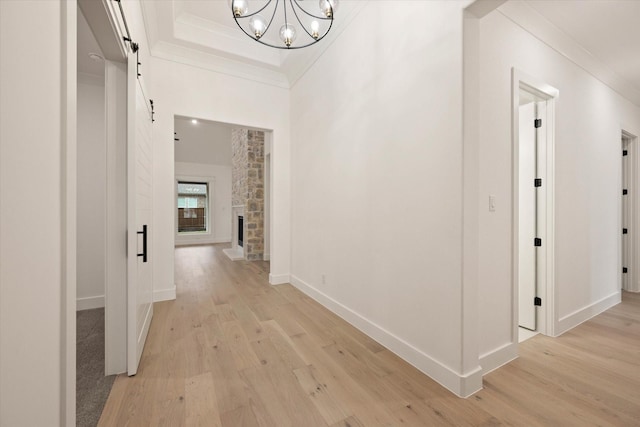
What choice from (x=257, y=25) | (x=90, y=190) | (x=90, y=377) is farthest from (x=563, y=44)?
(x=90, y=190)

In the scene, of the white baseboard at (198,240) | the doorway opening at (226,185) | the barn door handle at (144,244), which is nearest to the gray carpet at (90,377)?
the barn door handle at (144,244)

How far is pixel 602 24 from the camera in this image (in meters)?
2.49

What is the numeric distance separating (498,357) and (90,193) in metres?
4.42

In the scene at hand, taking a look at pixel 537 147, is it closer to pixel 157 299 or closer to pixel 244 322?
pixel 244 322

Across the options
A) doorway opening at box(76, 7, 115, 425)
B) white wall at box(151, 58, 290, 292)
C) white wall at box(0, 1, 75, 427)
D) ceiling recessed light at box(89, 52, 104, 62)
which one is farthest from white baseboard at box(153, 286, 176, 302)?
Answer: white wall at box(0, 1, 75, 427)

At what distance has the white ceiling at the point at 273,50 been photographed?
7.68 ft

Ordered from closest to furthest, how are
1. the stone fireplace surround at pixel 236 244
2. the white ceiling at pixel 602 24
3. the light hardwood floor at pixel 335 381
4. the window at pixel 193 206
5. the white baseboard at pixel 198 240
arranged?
the light hardwood floor at pixel 335 381 < the white ceiling at pixel 602 24 < the stone fireplace surround at pixel 236 244 < the white baseboard at pixel 198 240 < the window at pixel 193 206

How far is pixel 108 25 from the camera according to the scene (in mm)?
1518

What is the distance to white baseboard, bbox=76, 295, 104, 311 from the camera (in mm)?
3111

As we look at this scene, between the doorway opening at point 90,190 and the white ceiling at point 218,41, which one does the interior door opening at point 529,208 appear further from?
the doorway opening at point 90,190

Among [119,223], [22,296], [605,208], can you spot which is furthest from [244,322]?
[605,208]

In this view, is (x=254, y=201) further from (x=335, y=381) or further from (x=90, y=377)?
(x=335, y=381)

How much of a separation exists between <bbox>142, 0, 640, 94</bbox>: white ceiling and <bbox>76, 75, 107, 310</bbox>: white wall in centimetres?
98

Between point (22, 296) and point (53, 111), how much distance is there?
1.72ft
